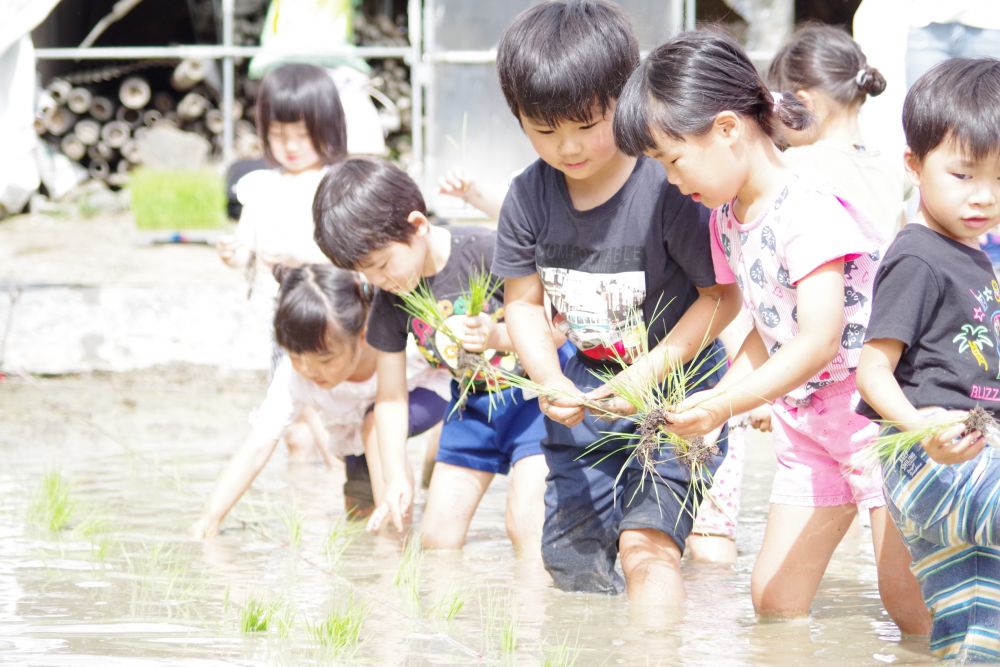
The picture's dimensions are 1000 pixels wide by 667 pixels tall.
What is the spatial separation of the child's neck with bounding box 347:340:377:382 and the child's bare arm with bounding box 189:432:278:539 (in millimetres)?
428

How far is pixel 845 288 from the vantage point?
9.70 feet

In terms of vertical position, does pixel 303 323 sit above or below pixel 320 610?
above

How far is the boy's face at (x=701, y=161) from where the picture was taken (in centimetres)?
278

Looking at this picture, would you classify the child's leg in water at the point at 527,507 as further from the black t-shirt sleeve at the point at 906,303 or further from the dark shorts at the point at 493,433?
the black t-shirt sleeve at the point at 906,303

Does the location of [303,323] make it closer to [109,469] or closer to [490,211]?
[490,211]

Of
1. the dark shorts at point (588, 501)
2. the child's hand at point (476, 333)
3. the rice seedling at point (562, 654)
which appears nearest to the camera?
the rice seedling at point (562, 654)

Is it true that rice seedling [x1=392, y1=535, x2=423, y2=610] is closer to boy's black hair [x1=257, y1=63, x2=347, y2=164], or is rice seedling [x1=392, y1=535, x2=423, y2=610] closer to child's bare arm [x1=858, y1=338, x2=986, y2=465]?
child's bare arm [x1=858, y1=338, x2=986, y2=465]

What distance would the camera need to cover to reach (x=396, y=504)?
3750 millimetres

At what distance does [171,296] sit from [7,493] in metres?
2.50

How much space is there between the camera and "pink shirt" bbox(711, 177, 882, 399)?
279cm

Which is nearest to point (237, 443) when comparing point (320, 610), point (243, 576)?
point (243, 576)

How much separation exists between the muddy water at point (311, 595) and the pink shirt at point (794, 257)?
627 mm

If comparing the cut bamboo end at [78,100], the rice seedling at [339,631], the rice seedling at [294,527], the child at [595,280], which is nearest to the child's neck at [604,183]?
the child at [595,280]

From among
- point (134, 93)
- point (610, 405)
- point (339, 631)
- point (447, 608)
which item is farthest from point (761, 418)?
point (134, 93)
